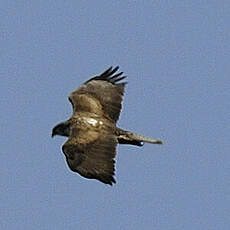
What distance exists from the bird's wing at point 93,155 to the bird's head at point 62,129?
50.6 inches

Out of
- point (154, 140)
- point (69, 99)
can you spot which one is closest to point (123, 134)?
point (154, 140)

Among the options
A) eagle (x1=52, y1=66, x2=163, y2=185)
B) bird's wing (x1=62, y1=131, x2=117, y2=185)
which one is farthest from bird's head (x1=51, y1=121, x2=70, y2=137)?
bird's wing (x1=62, y1=131, x2=117, y2=185)

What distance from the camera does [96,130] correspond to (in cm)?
2592

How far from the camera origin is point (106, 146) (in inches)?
981

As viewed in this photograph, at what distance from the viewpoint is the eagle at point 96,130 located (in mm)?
24312

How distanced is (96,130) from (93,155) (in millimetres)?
1400

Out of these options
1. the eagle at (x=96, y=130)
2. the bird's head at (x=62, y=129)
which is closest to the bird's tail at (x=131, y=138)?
the eagle at (x=96, y=130)

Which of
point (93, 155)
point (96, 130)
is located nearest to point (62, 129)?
point (96, 130)

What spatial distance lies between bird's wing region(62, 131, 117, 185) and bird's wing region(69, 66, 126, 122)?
1.84 meters

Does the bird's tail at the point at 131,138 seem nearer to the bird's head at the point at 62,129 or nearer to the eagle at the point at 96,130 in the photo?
the eagle at the point at 96,130

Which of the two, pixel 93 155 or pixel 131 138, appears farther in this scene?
pixel 131 138

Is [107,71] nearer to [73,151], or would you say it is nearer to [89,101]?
[89,101]

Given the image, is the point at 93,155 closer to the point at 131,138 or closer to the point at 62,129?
the point at 131,138

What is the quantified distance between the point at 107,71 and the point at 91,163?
5271 millimetres
